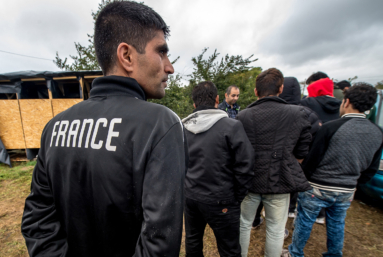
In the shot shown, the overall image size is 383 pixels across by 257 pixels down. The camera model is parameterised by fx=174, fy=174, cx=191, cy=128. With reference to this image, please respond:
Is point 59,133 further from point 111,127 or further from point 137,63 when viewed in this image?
point 137,63

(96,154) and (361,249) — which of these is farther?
(361,249)

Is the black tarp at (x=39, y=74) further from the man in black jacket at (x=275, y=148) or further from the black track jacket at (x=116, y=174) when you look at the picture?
the black track jacket at (x=116, y=174)

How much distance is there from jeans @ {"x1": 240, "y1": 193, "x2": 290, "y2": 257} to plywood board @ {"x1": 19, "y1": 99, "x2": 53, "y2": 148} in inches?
310

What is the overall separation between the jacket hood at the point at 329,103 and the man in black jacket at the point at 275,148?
1.15 meters

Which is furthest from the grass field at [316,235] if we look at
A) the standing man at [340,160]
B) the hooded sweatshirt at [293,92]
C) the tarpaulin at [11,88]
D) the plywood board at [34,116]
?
the tarpaulin at [11,88]

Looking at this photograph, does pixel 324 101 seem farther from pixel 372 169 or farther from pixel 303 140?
pixel 303 140

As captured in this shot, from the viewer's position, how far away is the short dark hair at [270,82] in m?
2.02

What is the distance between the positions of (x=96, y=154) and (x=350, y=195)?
267cm

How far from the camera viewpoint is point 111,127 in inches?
30.5

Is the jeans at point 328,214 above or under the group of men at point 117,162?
under

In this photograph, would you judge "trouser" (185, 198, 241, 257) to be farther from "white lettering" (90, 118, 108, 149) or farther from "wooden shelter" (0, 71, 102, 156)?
"wooden shelter" (0, 71, 102, 156)

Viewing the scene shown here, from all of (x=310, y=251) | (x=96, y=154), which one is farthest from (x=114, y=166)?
(x=310, y=251)

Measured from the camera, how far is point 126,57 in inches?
34.7

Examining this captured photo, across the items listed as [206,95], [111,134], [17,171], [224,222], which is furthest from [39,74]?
[224,222]
